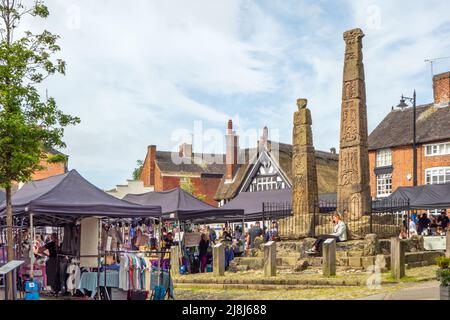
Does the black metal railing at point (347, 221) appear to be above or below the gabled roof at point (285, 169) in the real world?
below

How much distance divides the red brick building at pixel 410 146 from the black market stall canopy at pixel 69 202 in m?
32.4

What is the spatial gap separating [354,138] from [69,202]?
10.2 meters

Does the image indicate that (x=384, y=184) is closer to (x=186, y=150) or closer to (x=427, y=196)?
(x=427, y=196)

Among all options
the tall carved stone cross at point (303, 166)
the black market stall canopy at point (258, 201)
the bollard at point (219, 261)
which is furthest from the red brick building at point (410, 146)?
the bollard at point (219, 261)

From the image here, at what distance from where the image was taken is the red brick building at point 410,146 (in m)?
46.8

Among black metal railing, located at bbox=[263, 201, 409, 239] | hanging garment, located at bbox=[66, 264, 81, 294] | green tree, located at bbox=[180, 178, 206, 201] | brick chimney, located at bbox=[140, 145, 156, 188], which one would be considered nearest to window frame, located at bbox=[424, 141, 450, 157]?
black metal railing, located at bbox=[263, 201, 409, 239]

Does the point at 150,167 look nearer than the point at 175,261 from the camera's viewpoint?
No

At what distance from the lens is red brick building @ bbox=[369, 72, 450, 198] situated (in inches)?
1841

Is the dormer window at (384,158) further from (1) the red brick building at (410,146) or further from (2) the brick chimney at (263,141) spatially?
(2) the brick chimney at (263,141)

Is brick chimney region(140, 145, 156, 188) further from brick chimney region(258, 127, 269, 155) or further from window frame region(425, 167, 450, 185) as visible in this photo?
window frame region(425, 167, 450, 185)

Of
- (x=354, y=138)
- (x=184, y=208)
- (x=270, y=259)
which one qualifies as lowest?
(x=270, y=259)

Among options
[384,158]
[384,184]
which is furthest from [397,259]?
[384,158]

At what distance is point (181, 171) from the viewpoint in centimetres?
7188
